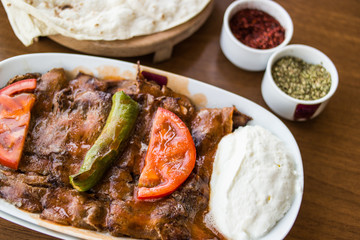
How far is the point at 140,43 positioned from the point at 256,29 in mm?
1226

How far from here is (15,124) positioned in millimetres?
2721

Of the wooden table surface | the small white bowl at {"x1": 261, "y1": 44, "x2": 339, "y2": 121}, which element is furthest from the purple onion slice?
the small white bowl at {"x1": 261, "y1": 44, "x2": 339, "y2": 121}

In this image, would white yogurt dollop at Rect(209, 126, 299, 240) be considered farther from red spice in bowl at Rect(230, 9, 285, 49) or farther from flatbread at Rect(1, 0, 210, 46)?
flatbread at Rect(1, 0, 210, 46)

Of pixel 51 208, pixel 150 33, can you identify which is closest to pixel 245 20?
pixel 150 33

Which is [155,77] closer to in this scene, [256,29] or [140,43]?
[140,43]

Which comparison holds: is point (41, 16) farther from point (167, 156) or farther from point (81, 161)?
point (167, 156)

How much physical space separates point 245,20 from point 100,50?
150cm

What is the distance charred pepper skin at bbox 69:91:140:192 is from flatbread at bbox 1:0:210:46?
2.68ft

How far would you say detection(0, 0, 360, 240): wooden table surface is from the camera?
3113mm

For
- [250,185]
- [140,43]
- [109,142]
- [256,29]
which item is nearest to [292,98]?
[256,29]

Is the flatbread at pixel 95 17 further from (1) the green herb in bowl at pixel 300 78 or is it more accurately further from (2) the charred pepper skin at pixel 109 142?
(1) the green herb in bowl at pixel 300 78

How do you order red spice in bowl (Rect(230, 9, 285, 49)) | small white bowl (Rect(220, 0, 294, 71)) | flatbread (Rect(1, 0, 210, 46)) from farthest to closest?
red spice in bowl (Rect(230, 9, 285, 49)) → small white bowl (Rect(220, 0, 294, 71)) → flatbread (Rect(1, 0, 210, 46))

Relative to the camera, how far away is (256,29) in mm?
3656

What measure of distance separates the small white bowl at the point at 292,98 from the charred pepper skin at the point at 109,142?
1322 mm
